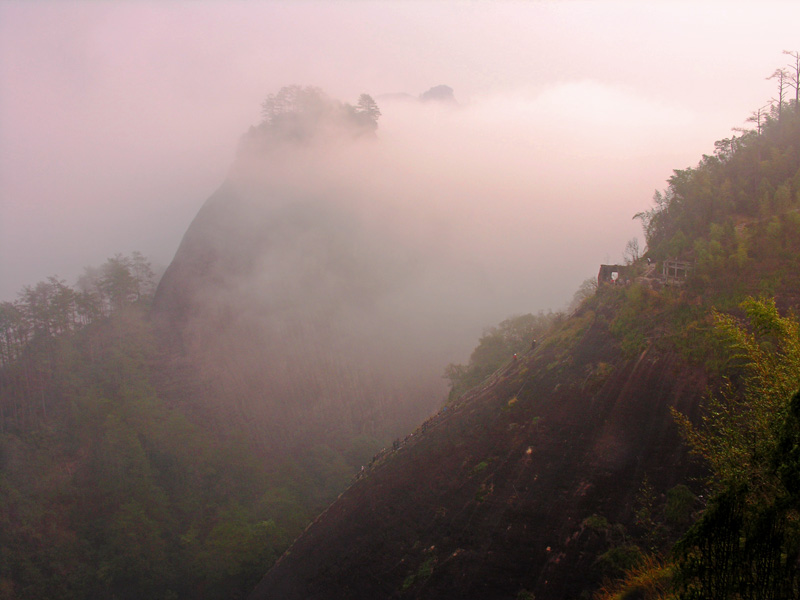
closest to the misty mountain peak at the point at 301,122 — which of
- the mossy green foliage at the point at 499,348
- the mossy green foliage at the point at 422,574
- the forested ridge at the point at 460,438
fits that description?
the forested ridge at the point at 460,438

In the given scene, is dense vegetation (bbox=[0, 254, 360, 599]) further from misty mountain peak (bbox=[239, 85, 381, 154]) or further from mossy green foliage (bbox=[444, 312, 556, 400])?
misty mountain peak (bbox=[239, 85, 381, 154])

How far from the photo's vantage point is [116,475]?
4231 centimetres

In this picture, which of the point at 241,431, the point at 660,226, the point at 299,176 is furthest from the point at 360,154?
the point at 660,226

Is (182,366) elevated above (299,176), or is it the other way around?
(299,176)

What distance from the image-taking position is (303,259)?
7869 cm

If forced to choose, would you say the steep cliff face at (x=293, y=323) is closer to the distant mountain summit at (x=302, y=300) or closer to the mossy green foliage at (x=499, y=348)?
A: the distant mountain summit at (x=302, y=300)

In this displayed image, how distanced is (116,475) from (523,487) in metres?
39.4

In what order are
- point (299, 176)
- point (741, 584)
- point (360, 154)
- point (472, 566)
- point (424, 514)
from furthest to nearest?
1. point (360, 154)
2. point (299, 176)
3. point (424, 514)
4. point (472, 566)
5. point (741, 584)

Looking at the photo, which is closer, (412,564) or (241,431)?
(412,564)

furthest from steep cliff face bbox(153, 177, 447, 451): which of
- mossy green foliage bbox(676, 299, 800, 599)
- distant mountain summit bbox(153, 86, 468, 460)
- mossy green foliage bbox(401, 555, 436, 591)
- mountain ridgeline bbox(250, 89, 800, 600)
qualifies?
mossy green foliage bbox(676, 299, 800, 599)

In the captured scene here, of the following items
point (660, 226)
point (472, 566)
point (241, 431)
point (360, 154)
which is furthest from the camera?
point (360, 154)

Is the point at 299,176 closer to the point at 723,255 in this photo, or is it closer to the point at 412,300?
the point at 412,300

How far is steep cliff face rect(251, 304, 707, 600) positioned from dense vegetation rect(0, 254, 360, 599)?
640 inches

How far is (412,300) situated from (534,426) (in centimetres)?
6918
